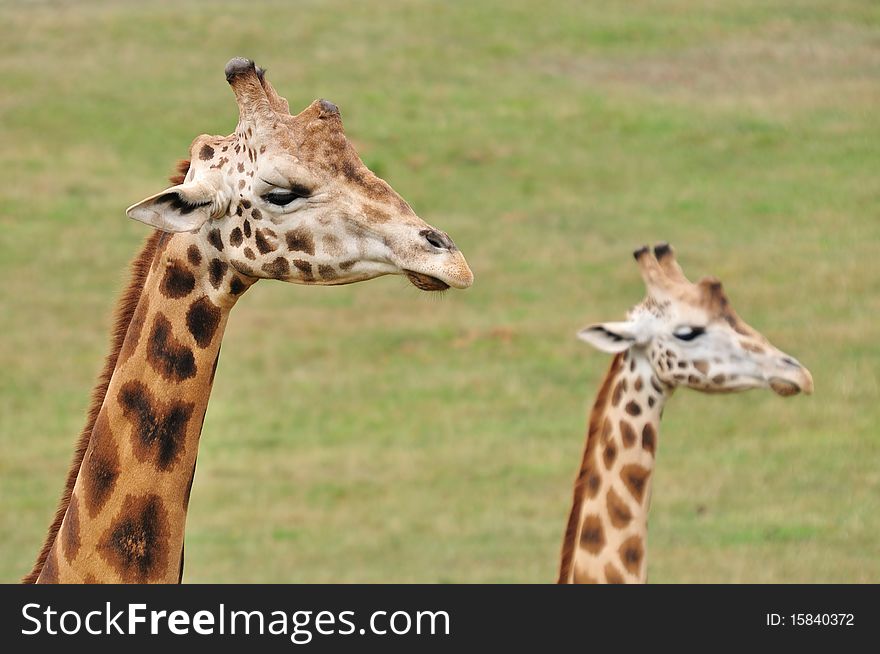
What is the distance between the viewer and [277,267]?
7.12 meters

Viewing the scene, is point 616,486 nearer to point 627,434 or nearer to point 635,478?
point 635,478

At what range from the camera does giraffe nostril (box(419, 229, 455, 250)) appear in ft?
22.5

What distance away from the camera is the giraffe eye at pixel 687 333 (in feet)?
40.2

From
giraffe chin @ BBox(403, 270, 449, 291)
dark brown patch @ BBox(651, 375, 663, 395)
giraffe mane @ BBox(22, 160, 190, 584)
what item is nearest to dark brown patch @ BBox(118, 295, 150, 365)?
giraffe mane @ BBox(22, 160, 190, 584)

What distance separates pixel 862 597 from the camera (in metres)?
9.95

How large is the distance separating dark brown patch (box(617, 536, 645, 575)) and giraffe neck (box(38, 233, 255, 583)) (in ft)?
14.7

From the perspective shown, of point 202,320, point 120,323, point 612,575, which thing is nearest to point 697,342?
point 612,575

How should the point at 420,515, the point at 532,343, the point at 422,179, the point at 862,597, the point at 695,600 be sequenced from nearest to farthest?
the point at 695,600 → the point at 862,597 → the point at 420,515 → the point at 532,343 → the point at 422,179

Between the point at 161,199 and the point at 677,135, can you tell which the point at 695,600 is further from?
the point at 677,135

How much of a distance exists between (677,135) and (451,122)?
506 centimetres

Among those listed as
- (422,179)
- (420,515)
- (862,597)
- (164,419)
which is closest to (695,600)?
(862,597)

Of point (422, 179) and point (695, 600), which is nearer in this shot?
point (695, 600)

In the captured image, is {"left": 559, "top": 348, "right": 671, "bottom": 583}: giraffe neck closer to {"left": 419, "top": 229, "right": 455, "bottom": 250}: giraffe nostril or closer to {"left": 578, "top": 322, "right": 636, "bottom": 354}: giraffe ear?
{"left": 578, "top": 322, "right": 636, "bottom": 354}: giraffe ear

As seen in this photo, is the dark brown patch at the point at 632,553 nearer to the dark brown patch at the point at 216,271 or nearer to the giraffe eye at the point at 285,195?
the dark brown patch at the point at 216,271
